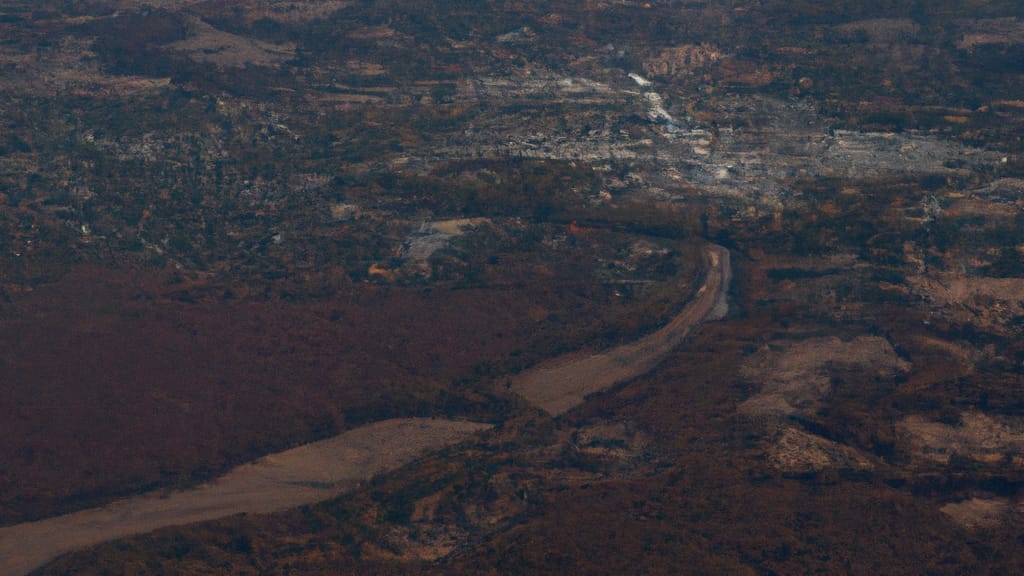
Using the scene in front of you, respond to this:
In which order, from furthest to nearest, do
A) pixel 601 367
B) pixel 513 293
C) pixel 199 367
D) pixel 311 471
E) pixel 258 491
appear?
pixel 513 293, pixel 601 367, pixel 199 367, pixel 311 471, pixel 258 491

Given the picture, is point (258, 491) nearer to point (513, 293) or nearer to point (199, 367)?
point (199, 367)

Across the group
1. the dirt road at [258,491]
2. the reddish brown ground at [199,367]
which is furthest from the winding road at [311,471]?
the reddish brown ground at [199,367]

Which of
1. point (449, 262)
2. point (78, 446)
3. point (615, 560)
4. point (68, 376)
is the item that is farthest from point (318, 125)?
point (615, 560)

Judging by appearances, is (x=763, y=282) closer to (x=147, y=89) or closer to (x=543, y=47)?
(x=543, y=47)

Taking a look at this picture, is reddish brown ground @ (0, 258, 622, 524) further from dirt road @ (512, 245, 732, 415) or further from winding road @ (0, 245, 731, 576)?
dirt road @ (512, 245, 732, 415)

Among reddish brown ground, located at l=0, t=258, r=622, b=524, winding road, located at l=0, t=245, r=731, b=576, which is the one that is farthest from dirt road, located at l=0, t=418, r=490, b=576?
reddish brown ground, located at l=0, t=258, r=622, b=524

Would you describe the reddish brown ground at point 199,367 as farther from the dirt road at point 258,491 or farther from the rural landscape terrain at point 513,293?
the dirt road at point 258,491

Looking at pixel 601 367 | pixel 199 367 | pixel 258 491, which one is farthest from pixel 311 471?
pixel 601 367
